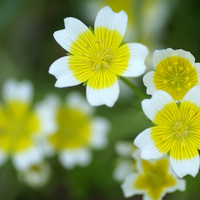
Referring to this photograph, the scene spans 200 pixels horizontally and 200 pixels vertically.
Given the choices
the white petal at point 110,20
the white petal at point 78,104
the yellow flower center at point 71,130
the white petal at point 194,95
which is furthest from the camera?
the white petal at point 78,104

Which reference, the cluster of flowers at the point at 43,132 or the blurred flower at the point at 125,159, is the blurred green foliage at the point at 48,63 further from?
the blurred flower at the point at 125,159

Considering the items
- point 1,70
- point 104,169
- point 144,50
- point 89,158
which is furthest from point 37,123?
point 144,50

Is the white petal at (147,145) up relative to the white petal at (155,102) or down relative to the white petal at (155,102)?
down

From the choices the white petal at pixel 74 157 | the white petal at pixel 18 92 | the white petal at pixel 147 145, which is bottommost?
the white petal at pixel 147 145

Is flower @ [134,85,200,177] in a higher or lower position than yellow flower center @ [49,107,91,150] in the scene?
lower

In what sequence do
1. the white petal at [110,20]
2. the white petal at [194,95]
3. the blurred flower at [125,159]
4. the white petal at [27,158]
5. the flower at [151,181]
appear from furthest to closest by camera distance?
the white petal at [27,158]
the blurred flower at [125,159]
the flower at [151,181]
the white petal at [110,20]
the white petal at [194,95]

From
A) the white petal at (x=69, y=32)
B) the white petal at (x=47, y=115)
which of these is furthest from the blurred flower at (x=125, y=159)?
the white petal at (x=69, y=32)

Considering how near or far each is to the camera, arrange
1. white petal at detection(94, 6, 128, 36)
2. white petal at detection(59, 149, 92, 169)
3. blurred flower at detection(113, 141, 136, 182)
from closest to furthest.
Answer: white petal at detection(94, 6, 128, 36)
blurred flower at detection(113, 141, 136, 182)
white petal at detection(59, 149, 92, 169)

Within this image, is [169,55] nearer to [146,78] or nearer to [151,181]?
[146,78]

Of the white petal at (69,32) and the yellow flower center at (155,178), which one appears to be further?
the yellow flower center at (155,178)

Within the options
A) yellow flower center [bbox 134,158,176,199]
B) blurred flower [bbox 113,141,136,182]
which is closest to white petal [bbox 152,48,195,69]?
yellow flower center [bbox 134,158,176,199]

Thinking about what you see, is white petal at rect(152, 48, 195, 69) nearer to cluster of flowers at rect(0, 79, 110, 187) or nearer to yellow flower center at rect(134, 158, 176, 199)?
yellow flower center at rect(134, 158, 176, 199)
